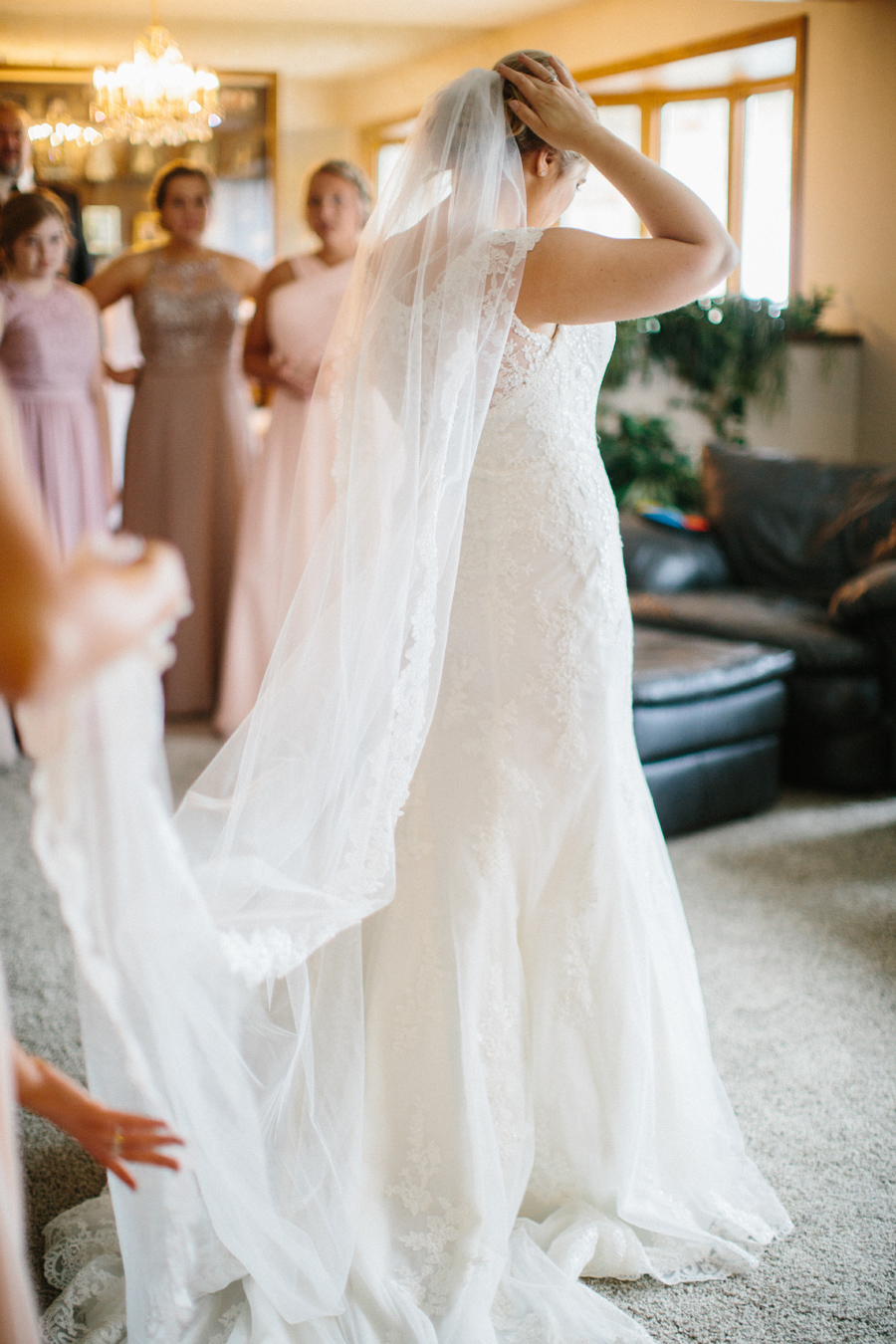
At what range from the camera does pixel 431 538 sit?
145 centimetres

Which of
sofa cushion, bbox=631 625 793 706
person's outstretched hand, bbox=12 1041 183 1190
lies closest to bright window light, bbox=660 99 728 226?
sofa cushion, bbox=631 625 793 706

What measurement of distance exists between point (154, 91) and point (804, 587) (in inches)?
162

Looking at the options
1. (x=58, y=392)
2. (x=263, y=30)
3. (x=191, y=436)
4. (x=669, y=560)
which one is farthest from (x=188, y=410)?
(x=263, y=30)

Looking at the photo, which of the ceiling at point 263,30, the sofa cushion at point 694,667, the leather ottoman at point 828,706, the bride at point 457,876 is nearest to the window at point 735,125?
the ceiling at point 263,30

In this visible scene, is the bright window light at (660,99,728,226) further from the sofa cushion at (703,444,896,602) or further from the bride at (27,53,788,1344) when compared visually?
the bride at (27,53,788,1344)

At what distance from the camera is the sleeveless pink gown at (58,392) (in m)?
3.83

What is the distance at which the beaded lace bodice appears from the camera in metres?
4.13

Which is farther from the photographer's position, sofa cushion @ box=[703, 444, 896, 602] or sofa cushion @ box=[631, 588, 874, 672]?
sofa cushion @ box=[703, 444, 896, 602]

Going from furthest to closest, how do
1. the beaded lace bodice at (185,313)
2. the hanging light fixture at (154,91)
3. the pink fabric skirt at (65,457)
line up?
the hanging light fixture at (154,91) < the beaded lace bodice at (185,313) < the pink fabric skirt at (65,457)

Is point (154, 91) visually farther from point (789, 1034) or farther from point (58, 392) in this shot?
point (789, 1034)

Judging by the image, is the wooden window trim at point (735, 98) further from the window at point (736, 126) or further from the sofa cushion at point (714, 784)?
the sofa cushion at point (714, 784)

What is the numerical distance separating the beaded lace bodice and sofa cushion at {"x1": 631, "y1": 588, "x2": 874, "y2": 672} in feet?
5.89

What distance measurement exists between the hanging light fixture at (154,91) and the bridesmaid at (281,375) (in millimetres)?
2500

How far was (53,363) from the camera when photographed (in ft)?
12.8
